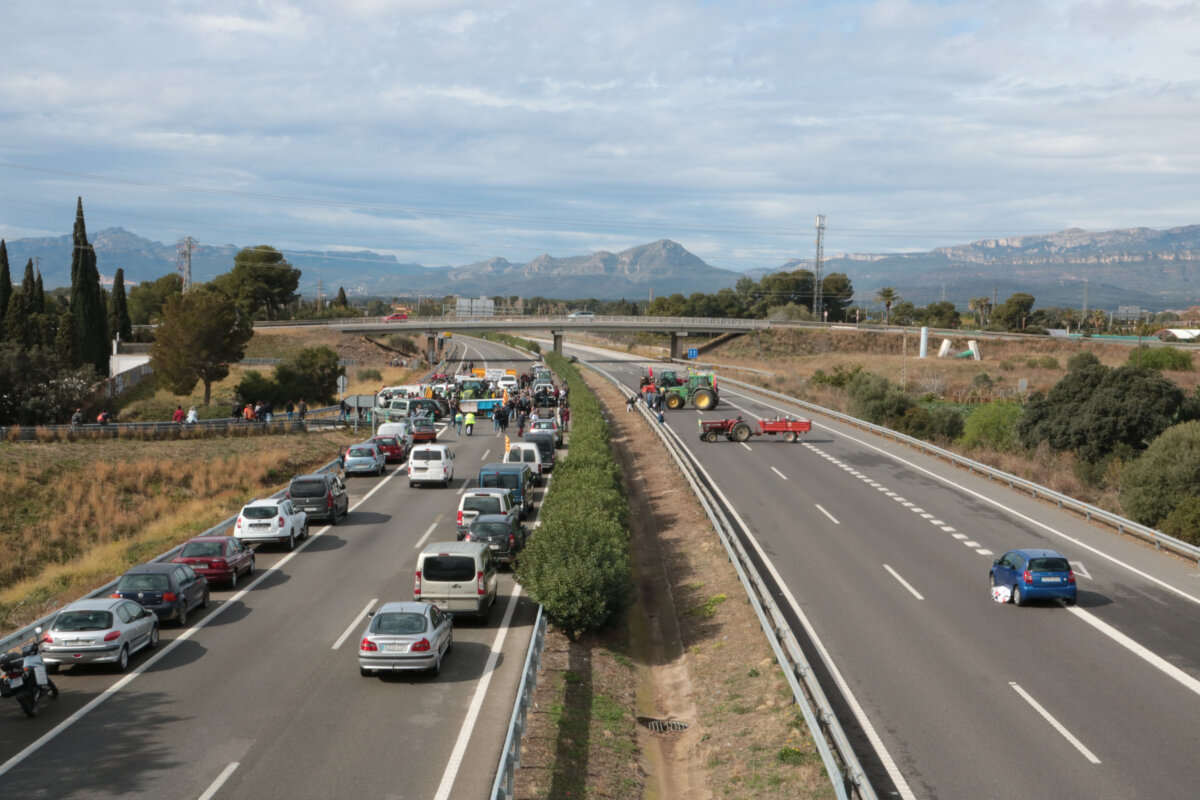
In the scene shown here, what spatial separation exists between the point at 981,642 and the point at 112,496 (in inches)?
1305

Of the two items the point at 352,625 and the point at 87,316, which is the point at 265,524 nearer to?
the point at 352,625

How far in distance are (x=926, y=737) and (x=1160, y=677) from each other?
5.14 metres

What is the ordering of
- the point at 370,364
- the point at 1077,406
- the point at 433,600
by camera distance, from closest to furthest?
the point at 433,600
the point at 1077,406
the point at 370,364

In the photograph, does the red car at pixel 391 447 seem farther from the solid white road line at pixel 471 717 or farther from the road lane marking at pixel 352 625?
the solid white road line at pixel 471 717

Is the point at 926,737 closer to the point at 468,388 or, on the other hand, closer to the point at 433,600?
the point at 433,600

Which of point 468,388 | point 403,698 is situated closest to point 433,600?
point 403,698

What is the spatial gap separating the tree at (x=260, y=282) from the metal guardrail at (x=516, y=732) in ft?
390

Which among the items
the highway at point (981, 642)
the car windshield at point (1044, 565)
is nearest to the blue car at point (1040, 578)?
the car windshield at point (1044, 565)

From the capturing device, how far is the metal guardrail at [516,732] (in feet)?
36.7

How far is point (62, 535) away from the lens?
36.2 metres

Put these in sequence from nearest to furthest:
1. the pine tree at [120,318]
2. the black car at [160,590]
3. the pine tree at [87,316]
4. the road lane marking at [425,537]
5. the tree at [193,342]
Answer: the black car at [160,590] → the road lane marking at [425,537] → the tree at [193,342] → the pine tree at [87,316] → the pine tree at [120,318]

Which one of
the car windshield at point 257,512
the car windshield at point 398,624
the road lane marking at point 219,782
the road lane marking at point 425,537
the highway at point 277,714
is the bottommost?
the road lane marking at point 425,537

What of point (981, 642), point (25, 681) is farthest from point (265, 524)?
point (981, 642)

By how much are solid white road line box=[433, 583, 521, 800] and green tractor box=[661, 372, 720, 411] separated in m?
39.0
